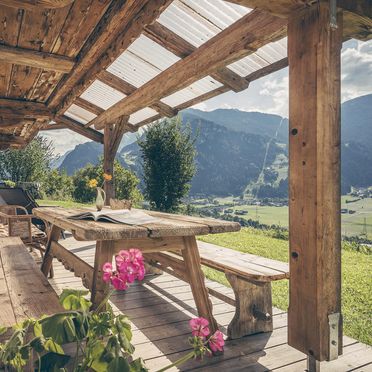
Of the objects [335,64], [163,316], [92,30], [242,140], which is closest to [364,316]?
[163,316]

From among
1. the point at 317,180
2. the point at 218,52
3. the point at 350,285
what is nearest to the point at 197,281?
the point at 317,180

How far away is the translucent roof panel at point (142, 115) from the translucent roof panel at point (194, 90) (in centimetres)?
61

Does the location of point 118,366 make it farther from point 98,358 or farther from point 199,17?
point 199,17

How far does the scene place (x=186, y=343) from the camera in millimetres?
2336

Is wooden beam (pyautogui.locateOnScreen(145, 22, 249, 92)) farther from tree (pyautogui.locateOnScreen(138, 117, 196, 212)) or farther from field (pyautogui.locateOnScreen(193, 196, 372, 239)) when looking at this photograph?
field (pyautogui.locateOnScreen(193, 196, 372, 239))

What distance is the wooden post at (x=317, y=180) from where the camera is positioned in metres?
1.89

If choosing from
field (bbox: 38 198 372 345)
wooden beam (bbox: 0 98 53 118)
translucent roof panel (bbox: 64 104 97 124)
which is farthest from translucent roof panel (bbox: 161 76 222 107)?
field (bbox: 38 198 372 345)

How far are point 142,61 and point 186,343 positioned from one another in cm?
352

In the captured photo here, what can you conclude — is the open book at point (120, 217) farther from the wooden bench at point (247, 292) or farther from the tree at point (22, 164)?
the tree at point (22, 164)

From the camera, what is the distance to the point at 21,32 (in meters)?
3.00

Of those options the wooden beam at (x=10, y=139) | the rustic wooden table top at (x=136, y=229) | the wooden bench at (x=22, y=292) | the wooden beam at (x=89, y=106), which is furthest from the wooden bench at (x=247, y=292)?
the wooden beam at (x=10, y=139)

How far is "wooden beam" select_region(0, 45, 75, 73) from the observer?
3.24m

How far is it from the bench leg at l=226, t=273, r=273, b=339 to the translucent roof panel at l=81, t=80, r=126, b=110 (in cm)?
424

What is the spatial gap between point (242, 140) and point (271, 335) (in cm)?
15312
